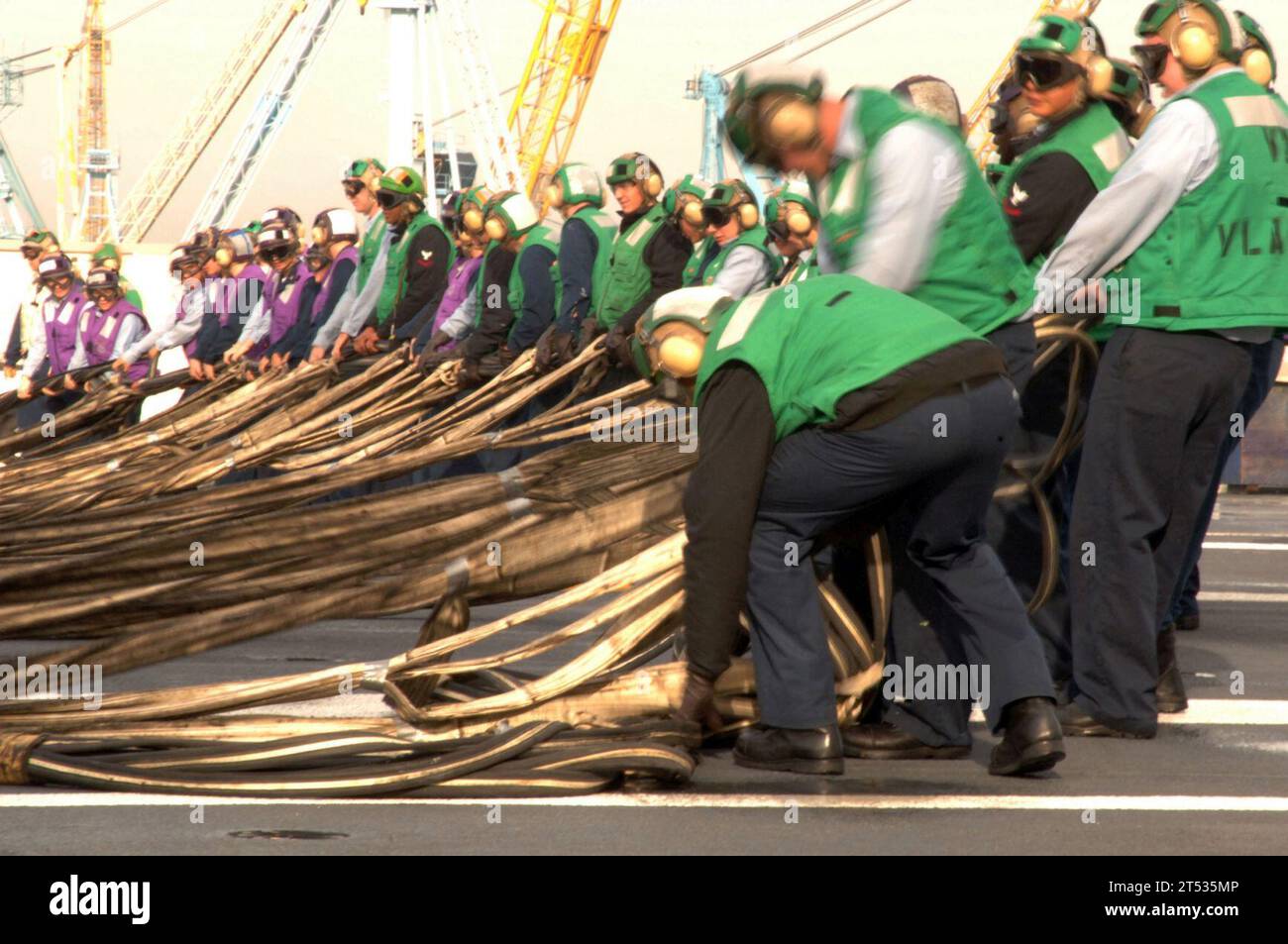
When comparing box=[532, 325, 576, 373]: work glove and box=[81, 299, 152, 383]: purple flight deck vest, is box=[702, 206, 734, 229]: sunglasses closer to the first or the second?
box=[532, 325, 576, 373]: work glove

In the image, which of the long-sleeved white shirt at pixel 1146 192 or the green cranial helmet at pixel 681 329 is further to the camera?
the long-sleeved white shirt at pixel 1146 192

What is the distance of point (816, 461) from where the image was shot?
5.06 meters

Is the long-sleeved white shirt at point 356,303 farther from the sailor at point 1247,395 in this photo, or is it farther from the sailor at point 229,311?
the sailor at point 1247,395

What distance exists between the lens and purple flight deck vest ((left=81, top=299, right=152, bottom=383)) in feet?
61.0

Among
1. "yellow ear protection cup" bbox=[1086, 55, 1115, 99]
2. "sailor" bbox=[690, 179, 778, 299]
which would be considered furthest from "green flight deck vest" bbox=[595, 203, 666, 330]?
"yellow ear protection cup" bbox=[1086, 55, 1115, 99]

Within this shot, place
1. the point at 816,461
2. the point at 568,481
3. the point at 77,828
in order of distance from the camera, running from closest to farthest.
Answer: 1. the point at 77,828
2. the point at 816,461
3. the point at 568,481

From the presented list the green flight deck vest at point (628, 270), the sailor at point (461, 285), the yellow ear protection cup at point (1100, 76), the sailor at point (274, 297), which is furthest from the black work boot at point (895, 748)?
the sailor at point (274, 297)

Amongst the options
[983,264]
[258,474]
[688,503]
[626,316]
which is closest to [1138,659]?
[983,264]

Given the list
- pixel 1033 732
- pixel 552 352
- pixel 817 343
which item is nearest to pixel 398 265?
pixel 552 352

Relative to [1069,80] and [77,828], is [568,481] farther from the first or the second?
[77,828]

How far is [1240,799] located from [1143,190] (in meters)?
1.81

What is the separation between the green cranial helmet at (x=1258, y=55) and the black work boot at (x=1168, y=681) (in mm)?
1997

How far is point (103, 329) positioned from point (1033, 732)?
1482cm

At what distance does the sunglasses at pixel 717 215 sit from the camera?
42.0 feet
